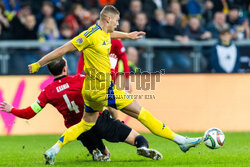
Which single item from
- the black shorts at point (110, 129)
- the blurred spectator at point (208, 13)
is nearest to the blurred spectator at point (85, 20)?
the blurred spectator at point (208, 13)

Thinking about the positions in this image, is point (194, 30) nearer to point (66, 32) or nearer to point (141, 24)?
point (141, 24)

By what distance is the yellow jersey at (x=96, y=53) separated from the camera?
24.5ft

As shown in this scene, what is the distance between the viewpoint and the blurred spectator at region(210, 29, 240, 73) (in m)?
13.4

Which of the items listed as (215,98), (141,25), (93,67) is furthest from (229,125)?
(93,67)

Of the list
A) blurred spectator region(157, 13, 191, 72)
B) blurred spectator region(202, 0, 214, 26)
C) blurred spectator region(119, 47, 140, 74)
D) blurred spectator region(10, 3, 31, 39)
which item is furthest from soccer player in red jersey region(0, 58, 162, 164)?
blurred spectator region(202, 0, 214, 26)

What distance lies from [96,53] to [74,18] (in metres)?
7.38

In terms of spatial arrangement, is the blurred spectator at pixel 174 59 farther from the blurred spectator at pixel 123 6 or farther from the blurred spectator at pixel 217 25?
the blurred spectator at pixel 123 6

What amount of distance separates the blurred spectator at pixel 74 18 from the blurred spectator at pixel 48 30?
43 centimetres

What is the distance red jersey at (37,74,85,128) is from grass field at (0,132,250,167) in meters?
0.74

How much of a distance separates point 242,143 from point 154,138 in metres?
1.94

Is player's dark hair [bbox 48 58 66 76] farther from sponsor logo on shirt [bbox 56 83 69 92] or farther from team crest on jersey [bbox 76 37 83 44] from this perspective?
team crest on jersey [bbox 76 37 83 44]

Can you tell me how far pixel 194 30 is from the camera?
48.3ft

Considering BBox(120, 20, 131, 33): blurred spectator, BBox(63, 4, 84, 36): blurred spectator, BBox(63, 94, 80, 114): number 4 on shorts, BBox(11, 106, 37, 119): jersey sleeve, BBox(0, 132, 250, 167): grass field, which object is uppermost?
BBox(63, 4, 84, 36): blurred spectator

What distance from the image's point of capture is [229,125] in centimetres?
1246
